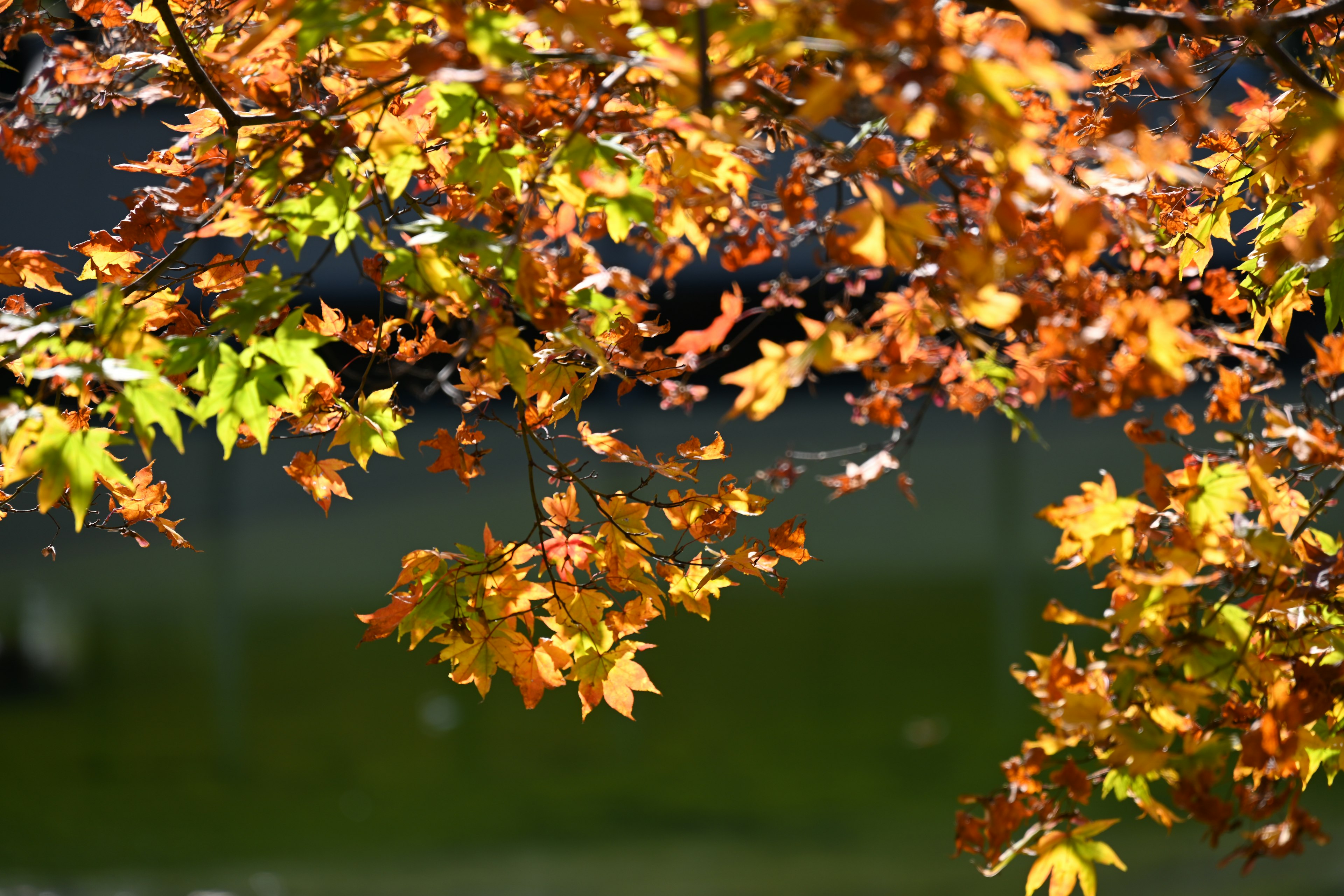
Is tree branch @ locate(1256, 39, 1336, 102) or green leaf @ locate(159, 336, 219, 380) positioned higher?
tree branch @ locate(1256, 39, 1336, 102)

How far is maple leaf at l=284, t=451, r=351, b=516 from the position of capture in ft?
5.88

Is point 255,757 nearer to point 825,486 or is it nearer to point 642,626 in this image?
point 825,486

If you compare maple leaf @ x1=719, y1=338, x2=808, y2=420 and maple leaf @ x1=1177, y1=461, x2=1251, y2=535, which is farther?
maple leaf @ x1=1177, y1=461, x2=1251, y2=535

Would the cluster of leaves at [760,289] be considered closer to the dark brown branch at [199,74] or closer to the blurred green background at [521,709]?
the dark brown branch at [199,74]

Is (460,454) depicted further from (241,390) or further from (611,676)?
(241,390)

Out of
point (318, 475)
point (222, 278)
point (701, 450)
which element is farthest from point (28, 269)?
point (701, 450)

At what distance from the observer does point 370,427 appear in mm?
1565

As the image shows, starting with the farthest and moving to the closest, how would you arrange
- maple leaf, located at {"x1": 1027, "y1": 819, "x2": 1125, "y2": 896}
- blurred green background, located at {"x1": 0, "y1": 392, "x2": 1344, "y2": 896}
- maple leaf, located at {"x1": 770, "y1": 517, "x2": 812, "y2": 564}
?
blurred green background, located at {"x1": 0, "y1": 392, "x2": 1344, "y2": 896} < maple leaf, located at {"x1": 770, "y1": 517, "x2": 812, "y2": 564} < maple leaf, located at {"x1": 1027, "y1": 819, "x2": 1125, "y2": 896}

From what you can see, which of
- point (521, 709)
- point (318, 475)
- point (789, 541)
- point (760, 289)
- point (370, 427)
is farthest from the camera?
point (521, 709)

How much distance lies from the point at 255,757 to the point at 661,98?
529 centimetres

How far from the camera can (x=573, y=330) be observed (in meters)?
1.18

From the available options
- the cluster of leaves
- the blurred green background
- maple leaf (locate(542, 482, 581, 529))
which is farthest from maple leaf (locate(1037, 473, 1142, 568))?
the blurred green background

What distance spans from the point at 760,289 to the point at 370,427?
0.64 meters

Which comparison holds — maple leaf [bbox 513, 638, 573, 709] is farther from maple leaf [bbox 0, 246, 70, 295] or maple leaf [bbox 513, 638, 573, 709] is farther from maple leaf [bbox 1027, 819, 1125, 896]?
maple leaf [bbox 0, 246, 70, 295]
